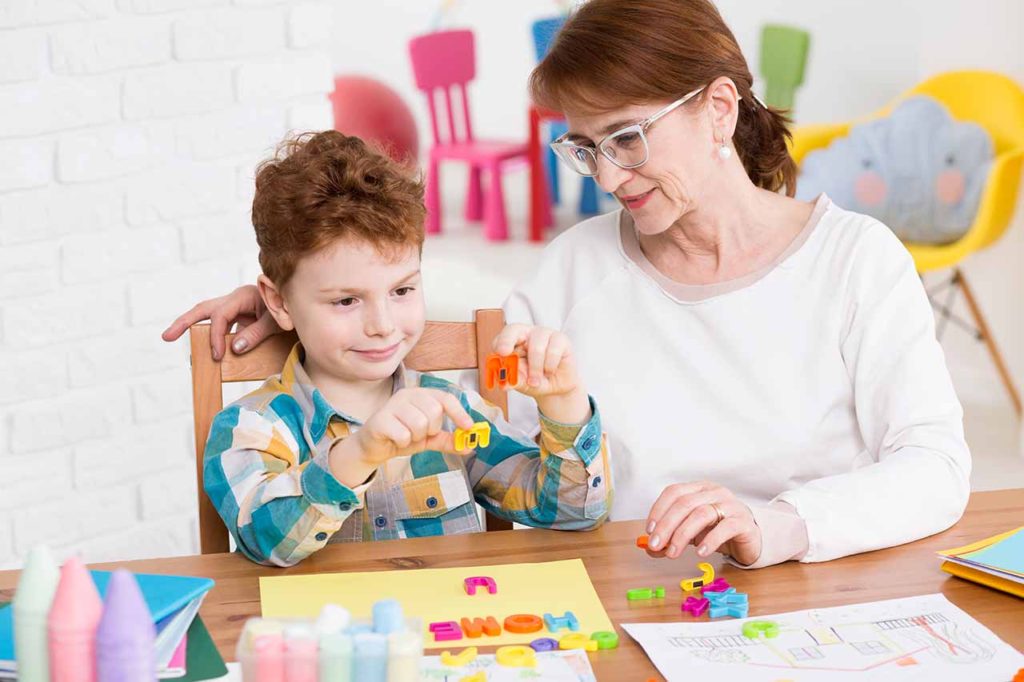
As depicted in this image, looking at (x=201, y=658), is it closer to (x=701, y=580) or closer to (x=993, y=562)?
(x=701, y=580)

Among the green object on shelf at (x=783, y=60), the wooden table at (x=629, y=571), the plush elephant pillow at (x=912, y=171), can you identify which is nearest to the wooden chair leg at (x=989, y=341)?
the plush elephant pillow at (x=912, y=171)

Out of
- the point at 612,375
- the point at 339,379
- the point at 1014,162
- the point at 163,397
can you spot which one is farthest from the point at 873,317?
the point at 1014,162

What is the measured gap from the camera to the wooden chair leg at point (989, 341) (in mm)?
4230

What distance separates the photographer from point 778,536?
53.3 inches

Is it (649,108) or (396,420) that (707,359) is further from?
(396,420)

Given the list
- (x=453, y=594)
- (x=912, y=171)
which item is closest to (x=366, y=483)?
(x=453, y=594)

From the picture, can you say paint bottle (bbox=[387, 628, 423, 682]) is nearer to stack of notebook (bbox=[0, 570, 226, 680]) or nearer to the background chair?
stack of notebook (bbox=[0, 570, 226, 680])

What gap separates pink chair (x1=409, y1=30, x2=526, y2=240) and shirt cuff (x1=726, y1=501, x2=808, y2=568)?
5.16 meters

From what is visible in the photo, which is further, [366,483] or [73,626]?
[366,483]

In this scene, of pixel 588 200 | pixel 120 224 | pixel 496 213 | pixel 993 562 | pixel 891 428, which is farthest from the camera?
Result: pixel 588 200

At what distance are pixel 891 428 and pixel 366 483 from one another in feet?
2.18

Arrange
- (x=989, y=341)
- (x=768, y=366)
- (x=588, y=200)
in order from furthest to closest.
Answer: (x=588, y=200)
(x=989, y=341)
(x=768, y=366)

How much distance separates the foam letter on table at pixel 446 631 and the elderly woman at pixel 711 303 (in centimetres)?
54

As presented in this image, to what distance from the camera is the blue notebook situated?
111 cm
